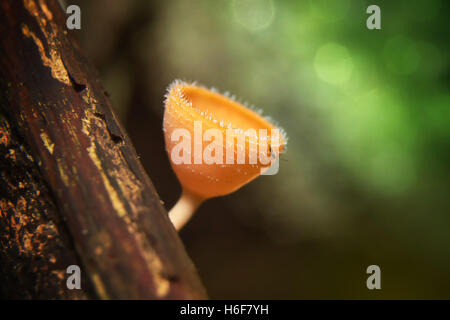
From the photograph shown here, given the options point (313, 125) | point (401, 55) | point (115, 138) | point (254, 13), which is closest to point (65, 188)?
point (115, 138)

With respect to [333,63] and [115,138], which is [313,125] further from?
[115,138]

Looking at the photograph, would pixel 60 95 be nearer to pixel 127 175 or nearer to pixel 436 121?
pixel 127 175

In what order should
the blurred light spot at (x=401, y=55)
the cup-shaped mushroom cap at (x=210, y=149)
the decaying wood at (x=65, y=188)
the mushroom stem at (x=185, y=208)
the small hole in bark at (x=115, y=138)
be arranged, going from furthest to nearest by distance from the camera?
the blurred light spot at (x=401, y=55) < the mushroom stem at (x=185, y=208) < the cup-shaped mushroom cap at (x=210, y=149) < the small hole in bark at (x=115, y=138) < the decaying wood at (x=65, y=188)

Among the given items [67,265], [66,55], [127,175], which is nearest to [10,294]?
[67,265]

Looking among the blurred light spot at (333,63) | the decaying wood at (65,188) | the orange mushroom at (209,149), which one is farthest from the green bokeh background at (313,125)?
the decaying wood at (65,188)

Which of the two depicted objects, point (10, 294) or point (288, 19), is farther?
point (288, 19)

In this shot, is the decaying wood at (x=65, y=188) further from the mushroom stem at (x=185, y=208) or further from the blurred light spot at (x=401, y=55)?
the blurred light spot at (x=401, y=55)
